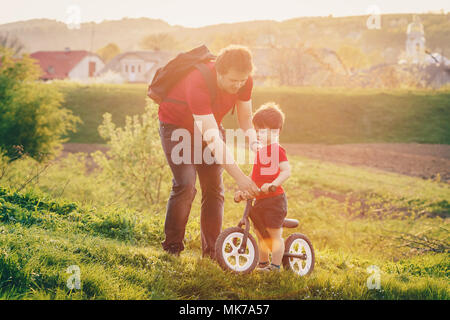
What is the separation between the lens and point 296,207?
31.9 feet

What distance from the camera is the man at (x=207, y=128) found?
3500mm

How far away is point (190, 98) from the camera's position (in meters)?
3.56

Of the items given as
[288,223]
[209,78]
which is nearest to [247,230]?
[288,223]

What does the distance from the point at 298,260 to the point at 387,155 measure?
49.8 feet

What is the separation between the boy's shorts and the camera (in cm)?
382

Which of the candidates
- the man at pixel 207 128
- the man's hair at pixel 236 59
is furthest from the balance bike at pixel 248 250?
the man's hair at pixel 236 59

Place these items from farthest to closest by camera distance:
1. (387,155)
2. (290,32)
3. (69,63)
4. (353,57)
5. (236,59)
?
1. (290,32)
2. (353,57)
3. (69,63)
4. (387,155)
5. (236,59)

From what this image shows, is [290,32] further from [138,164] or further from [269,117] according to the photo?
[269,117]

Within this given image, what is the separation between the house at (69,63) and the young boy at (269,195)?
65322mm

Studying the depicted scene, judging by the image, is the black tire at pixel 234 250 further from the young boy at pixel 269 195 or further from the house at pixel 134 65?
the house at pixel 134 65

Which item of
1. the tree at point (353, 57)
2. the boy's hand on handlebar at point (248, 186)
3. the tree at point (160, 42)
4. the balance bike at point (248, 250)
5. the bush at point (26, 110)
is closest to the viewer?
the boy's hand on handlebar at point (248, 186)

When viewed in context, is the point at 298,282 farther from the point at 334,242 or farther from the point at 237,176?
the point at 334,242

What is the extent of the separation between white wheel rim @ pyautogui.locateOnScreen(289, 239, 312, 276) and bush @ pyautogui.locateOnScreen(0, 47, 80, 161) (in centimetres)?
917

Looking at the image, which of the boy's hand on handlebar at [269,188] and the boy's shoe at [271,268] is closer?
the boy's hand on handlebar at [269,188]
